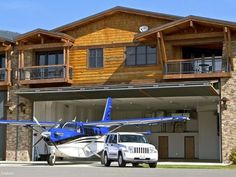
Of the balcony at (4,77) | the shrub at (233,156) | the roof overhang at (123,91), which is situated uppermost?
the balcony at (4,77)

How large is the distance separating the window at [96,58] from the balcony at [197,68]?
16.0 feet

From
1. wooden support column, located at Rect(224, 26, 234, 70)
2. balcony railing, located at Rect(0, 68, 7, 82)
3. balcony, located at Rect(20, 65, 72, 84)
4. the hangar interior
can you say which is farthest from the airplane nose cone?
wooden support column, located at Rect(224, 26, 234, 70)

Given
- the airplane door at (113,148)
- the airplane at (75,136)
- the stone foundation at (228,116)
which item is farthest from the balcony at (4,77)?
the stone foundation at (228,116)

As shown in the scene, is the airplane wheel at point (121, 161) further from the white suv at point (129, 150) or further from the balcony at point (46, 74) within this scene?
the balcony at point (46, 74)

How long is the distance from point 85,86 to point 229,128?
9220 mm

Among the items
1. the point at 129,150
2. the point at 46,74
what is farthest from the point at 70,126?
the point at 46,74

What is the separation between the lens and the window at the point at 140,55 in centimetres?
3278

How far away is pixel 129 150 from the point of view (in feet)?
80.5

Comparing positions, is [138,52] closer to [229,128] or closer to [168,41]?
[168,41]

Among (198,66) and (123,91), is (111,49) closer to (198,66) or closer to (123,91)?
(123,91)

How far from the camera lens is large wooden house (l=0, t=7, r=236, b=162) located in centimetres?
3047

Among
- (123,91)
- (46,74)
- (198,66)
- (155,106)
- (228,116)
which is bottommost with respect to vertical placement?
(228,116)

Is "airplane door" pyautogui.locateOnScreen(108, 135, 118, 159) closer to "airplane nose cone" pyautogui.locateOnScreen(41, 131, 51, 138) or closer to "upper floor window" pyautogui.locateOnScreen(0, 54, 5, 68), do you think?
"airplane nose cone" pyautogui.locateOnScreen(41, 131, 51, 138)

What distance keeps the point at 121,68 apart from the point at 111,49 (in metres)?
1.49
